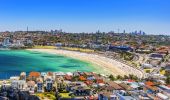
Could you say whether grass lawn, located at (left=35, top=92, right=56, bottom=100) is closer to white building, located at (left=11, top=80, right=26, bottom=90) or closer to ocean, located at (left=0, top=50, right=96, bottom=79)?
white building, located at (left=11, top=80, right=26, bottom=90)

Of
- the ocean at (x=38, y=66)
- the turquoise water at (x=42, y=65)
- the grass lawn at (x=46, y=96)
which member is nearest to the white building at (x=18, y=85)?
the grass lawn at (x=46, y=96)

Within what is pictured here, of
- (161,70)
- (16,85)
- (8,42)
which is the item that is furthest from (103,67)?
(8,42)

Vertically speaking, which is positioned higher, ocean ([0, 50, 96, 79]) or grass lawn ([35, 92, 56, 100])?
grass lawn ([35, 92, 56, 100])

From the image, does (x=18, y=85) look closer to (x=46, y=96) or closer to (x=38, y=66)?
(x=46, y=96)

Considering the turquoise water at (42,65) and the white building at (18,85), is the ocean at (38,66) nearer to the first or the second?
the turquoise water at (42,65)

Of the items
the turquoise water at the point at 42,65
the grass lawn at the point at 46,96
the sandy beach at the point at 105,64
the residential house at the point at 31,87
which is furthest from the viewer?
the turquoise water at the point at 42,65

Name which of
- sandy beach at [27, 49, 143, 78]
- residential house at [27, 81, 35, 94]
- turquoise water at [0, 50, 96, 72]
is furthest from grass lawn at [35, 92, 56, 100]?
turquoise water at [0, 50, 96, 72]

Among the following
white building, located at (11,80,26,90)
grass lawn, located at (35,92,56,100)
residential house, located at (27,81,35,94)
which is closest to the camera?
grass lawn, located at (35,92,56,100)

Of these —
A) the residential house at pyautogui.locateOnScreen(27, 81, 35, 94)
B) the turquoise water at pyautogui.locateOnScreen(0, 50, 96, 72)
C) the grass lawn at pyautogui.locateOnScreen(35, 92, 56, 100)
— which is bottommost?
the turquoise water at pyautogui.locateOnScreen(0, 50, 96, 72)

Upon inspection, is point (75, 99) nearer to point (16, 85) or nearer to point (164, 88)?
point (16, 85)
